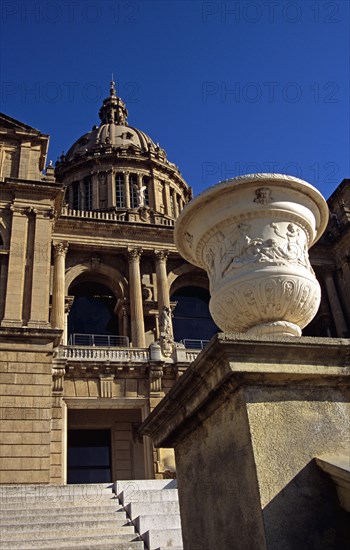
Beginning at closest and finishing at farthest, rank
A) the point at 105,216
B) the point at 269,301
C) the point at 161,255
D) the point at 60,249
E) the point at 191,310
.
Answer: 1. the point at 269,301
2. the point at 60,249
3. the point at 161,255
4. the point at 105,216
5. the point at 191,310

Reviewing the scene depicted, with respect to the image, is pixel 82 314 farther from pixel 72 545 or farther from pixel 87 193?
pixel 72 545

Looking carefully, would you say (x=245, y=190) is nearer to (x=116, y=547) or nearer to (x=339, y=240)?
(x=116, y=547)

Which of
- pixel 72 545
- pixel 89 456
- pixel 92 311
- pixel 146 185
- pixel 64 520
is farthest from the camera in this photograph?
pixel 146 185

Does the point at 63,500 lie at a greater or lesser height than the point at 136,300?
lesser

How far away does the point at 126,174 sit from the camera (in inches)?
1487

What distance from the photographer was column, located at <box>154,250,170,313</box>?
2554 cm

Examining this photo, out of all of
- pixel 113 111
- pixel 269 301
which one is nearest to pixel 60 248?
pixel 269 301

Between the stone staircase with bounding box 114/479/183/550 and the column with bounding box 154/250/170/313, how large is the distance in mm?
12738

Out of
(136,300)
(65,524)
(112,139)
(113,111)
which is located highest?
(113,111)

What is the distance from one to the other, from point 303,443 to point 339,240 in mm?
26722

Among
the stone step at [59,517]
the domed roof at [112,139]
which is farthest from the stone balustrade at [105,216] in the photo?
the stone step at [59,517]

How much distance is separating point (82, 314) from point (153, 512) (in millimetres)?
16887

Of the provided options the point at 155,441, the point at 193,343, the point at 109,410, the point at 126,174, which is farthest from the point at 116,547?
the point at 126,174

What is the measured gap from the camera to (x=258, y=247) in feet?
15.6
